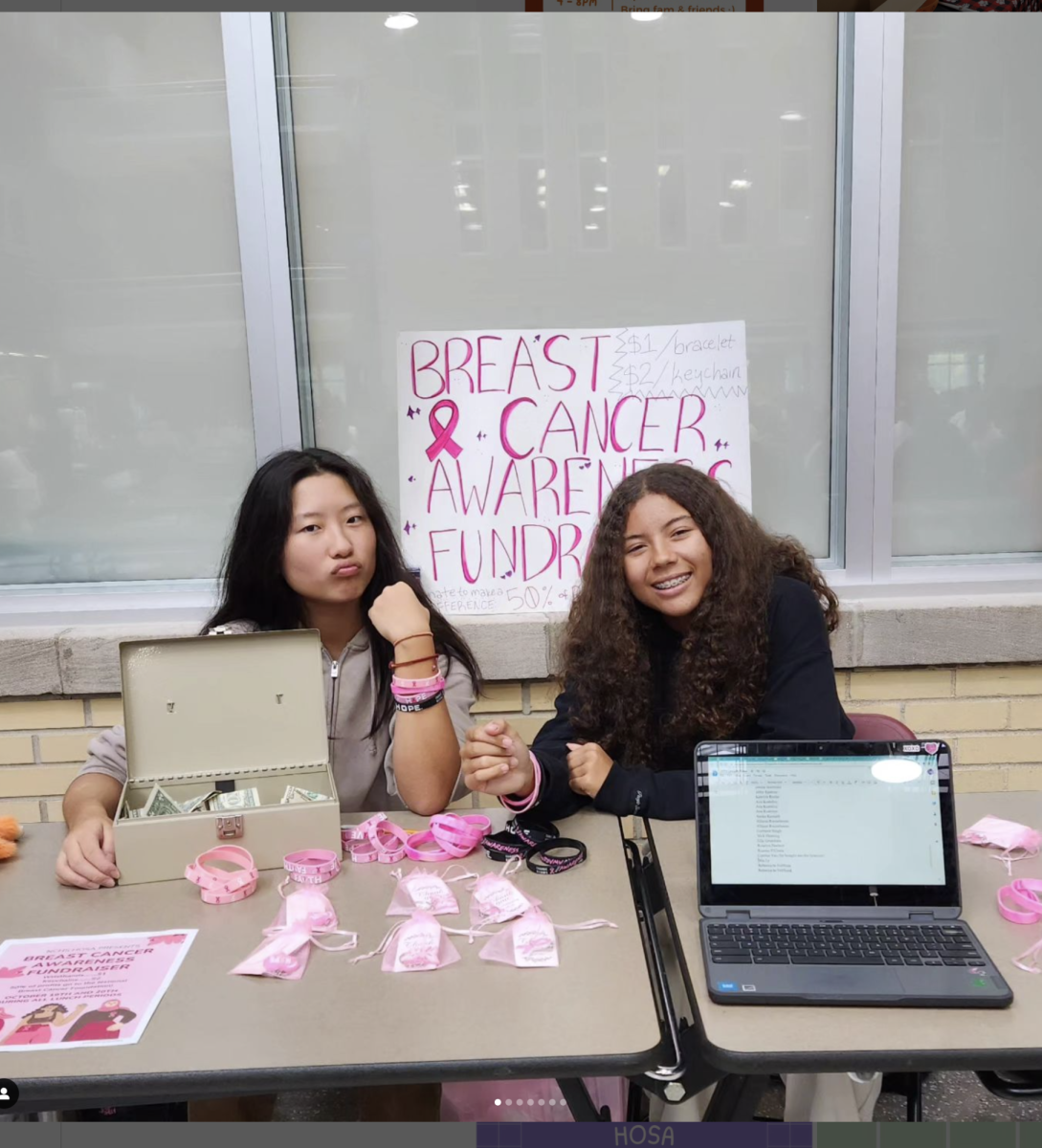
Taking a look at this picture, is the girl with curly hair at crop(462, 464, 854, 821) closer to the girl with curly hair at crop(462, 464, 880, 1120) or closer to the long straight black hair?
the girl with curly hair at crop(462, 464, 880, 1120)

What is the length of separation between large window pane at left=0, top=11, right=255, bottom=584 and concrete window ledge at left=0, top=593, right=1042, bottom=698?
28 centimetres

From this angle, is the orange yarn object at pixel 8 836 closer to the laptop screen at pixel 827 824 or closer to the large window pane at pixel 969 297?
the laptop screen at pixel 827 824

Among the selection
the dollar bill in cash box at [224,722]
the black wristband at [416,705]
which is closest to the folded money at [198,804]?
the dollar bill in cash box at [224,722]

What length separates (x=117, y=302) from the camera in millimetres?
2525

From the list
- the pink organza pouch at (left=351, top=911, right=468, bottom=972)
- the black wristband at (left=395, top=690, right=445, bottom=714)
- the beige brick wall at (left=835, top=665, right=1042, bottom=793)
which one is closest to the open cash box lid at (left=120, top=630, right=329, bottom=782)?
the black wristband at (left=395, top=690, right=445, bottom=714)

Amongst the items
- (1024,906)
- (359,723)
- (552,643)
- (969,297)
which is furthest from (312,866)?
(969,297)

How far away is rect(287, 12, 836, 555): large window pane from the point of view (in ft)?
7.92

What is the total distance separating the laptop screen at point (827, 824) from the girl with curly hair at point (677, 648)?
0.34m

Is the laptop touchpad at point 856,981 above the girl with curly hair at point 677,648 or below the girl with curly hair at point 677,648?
below

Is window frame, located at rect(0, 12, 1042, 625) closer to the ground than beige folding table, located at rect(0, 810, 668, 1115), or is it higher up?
higher up

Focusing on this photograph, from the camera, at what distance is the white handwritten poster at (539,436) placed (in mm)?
2480

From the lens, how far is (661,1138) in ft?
4.09

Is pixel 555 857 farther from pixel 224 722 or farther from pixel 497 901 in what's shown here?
pixel 224 722

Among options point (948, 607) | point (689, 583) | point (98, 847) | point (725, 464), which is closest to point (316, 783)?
point (98, 847)
